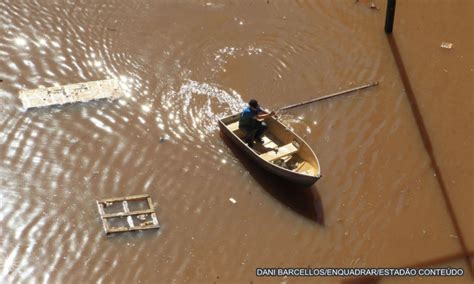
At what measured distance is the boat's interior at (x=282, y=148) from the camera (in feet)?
39.4

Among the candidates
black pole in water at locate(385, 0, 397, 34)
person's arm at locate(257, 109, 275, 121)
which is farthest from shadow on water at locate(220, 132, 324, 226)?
black pole in water at locate(385, 0, 397, 34)

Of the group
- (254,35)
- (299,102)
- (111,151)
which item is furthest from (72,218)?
(254,35)

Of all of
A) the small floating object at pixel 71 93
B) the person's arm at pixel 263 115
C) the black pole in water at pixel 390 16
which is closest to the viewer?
the person's arm at pixel 263 115

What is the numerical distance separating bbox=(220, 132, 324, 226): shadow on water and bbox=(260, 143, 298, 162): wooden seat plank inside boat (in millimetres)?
320

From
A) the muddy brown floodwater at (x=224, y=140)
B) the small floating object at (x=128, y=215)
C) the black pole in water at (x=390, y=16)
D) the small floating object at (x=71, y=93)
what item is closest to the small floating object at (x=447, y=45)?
the muddy brown floodwater at (x=224, y=140)

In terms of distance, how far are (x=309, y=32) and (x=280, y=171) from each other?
201 inches

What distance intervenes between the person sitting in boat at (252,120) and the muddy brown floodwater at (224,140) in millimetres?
479

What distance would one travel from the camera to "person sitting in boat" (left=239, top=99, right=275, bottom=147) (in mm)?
12133

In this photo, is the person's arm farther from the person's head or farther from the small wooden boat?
the small wooden boat

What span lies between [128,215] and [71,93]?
370 cm

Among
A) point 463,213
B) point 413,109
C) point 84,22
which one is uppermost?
point 84,22

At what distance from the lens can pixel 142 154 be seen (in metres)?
12.4

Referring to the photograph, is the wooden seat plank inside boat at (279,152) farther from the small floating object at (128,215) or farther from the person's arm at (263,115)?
the small floating object at (128,215)

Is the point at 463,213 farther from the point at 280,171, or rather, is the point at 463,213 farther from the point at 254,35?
the point at 254,35
